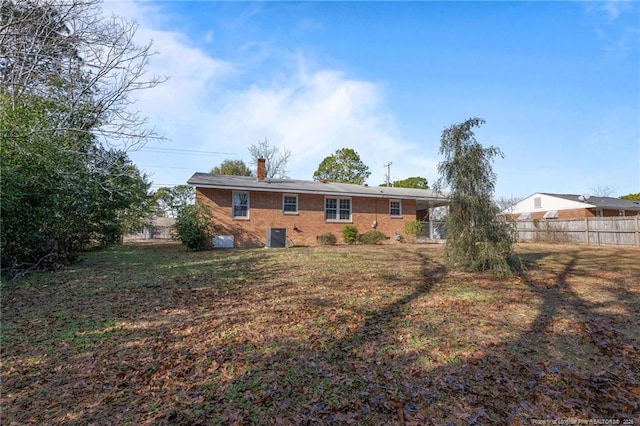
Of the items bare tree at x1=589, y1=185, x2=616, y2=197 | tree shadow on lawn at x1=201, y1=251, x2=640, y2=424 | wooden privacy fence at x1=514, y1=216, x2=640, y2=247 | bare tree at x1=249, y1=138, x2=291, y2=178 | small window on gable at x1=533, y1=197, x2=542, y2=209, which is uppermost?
bare tree at x1=249, y1=138, x2=291, y2=178

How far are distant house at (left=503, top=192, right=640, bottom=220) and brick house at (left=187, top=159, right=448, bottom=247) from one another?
510 inches

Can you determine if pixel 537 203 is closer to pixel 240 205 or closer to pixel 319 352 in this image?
pixel 240 205

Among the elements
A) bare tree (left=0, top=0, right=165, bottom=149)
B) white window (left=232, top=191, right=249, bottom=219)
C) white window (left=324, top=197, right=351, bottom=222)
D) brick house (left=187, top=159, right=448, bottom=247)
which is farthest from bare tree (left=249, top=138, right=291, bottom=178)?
bare tree (left=0, top=0, right=165, bottom=149)

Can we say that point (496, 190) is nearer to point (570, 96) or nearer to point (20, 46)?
point (570, 96)

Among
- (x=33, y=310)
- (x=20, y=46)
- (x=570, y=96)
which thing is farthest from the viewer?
(x=570, y=96)

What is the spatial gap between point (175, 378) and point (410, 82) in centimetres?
1195

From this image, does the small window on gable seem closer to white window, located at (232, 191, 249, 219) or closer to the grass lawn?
the grass lawn

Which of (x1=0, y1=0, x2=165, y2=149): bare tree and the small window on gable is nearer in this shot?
(x1=0, y1=0, x2=165, y2=149): bare tree

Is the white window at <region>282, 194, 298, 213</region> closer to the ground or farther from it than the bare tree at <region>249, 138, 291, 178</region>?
closer to the ground

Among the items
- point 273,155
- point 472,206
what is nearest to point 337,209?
point 472,206

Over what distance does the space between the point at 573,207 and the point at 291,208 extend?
85.8 ft

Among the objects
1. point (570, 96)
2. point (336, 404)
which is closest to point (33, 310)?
point (336, 404)

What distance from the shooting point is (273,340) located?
13.8ft

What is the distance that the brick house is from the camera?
51.0ft
